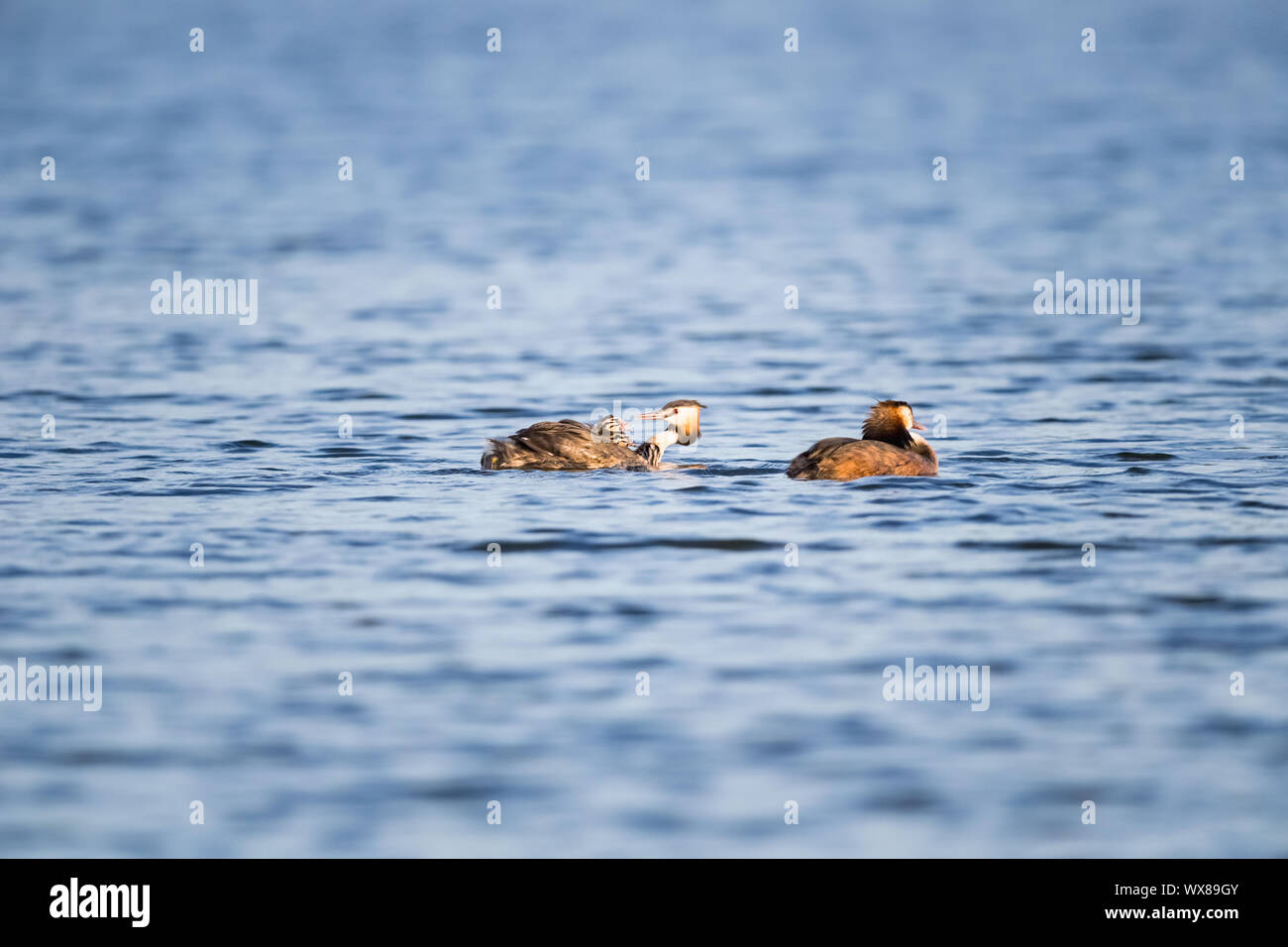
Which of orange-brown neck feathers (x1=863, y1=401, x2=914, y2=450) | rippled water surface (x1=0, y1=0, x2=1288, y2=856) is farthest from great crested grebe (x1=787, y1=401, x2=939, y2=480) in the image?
rippled water surface (x1=0, y1=0, x2=1288, y2=856)

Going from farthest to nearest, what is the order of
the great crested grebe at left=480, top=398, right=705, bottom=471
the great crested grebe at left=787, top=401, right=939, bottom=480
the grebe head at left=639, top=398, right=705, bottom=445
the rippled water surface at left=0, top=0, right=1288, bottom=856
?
the grebe head at left=639, top=398, right=705, bottom=445 < the great crested grebe at left=480, top=398, right=705, bottom=471 < the great crested grebe at left=787, top=401, right=939, bottom=480 < the rippled water surface at left=0, top=0, right=1288, bottom=856

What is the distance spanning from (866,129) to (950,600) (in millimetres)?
32308

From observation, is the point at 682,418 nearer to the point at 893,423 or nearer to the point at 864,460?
the point at 893,423

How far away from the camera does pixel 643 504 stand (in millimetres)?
12469

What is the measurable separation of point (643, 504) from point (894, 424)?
7.82 ft

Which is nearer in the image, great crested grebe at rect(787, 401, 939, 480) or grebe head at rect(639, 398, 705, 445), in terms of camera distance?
great crested grebe at rect(787, 401, 939, 480)

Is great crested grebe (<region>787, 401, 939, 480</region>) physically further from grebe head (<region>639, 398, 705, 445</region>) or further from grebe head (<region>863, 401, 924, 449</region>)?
grebe head (<region>639, 398, 705, 445</region>)

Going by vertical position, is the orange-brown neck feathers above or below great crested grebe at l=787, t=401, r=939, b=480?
above

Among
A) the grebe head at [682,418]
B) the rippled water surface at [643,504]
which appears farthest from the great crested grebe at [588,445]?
the rippled water surface at [643,504]

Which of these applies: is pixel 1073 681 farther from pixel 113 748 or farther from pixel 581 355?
pixel 581 355

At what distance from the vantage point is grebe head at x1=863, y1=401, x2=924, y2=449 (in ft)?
44.8

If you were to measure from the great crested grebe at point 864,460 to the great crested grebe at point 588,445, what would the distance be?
3.50 feet

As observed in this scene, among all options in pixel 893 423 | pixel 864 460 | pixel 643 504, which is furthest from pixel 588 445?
pixel 893 423
